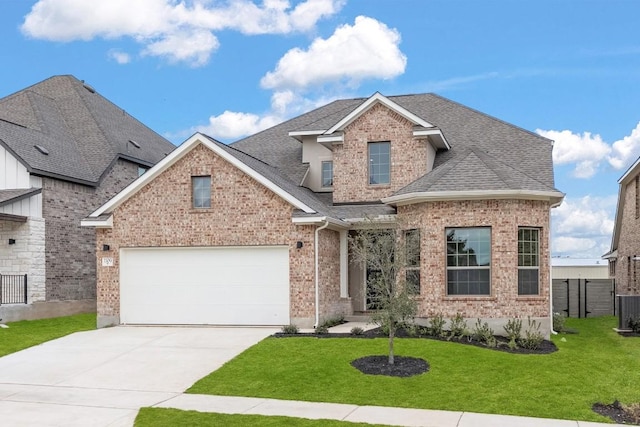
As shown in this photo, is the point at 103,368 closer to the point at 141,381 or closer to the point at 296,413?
the point at 141,381

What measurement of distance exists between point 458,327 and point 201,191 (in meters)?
8.06

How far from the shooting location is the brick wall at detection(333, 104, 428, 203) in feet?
68.6

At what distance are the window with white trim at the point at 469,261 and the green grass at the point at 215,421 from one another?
830 cm

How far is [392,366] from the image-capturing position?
43.1 feet

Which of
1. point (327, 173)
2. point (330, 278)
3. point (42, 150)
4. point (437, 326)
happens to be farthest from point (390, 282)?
point (42, 150)

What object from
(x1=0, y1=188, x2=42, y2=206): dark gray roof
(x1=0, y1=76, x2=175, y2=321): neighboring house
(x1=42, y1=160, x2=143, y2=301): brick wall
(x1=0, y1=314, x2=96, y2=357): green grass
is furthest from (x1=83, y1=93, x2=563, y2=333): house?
(x1=42, y1=160, x2=143, y2=301): brick wall

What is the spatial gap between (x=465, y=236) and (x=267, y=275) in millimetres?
5499

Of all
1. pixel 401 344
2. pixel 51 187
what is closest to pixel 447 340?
pixel 401 344

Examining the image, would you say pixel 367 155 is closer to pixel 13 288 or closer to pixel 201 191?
pixel 201 191

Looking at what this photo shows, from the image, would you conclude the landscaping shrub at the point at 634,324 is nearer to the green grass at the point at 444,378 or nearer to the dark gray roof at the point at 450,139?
the green grass at the point at 444,378

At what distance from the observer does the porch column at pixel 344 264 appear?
20172mm

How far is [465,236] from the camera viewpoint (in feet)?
57.0

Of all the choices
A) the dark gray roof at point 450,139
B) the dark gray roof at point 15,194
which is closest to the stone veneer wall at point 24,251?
the dark gray roof at point 15,194

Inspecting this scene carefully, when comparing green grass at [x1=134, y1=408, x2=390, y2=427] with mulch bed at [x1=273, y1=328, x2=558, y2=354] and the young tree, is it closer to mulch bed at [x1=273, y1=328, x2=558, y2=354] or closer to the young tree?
the young tree
